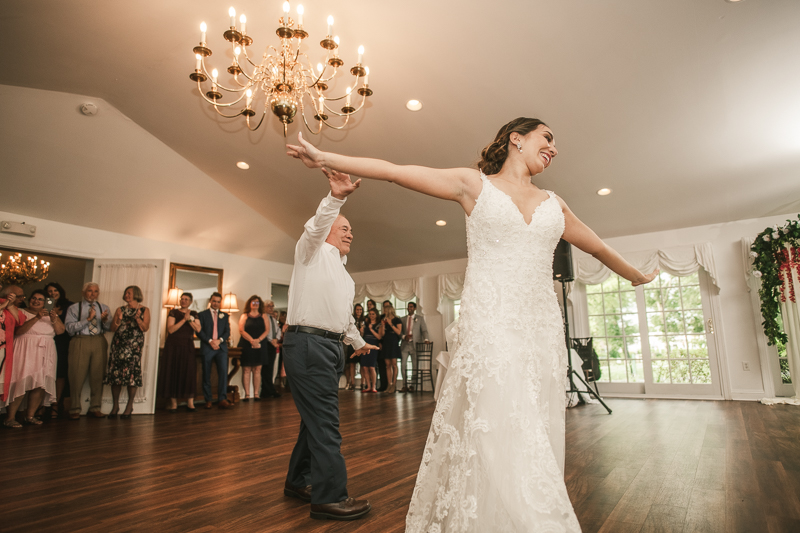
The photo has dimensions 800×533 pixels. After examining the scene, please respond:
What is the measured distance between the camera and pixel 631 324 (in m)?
7.13

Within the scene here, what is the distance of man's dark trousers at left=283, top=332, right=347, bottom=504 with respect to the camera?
1823mm

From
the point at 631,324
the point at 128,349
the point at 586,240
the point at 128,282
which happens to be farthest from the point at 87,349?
the point at 631,324

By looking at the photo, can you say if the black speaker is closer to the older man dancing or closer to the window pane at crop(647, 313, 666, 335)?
the window pane at crop(647, 313, 666, 335)

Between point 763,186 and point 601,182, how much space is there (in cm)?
203

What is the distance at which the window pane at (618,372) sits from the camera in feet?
23.3

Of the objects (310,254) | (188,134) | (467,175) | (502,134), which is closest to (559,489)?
(467,175)

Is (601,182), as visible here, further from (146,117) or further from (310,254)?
(146,117)

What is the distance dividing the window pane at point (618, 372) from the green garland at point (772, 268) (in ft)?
6.31

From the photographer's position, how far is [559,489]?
1.12 m

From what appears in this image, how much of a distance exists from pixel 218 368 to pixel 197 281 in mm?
2009

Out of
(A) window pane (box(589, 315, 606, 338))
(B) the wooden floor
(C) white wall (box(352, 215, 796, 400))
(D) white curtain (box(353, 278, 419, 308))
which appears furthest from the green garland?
(D) white curtain (box(353, 278, 419, 308))

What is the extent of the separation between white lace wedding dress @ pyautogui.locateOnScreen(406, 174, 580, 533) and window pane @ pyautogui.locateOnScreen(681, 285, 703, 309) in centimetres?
676

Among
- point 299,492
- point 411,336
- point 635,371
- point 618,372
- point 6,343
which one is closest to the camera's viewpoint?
point 299,492

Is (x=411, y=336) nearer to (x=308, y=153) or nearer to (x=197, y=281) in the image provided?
(x=197, y=281)
